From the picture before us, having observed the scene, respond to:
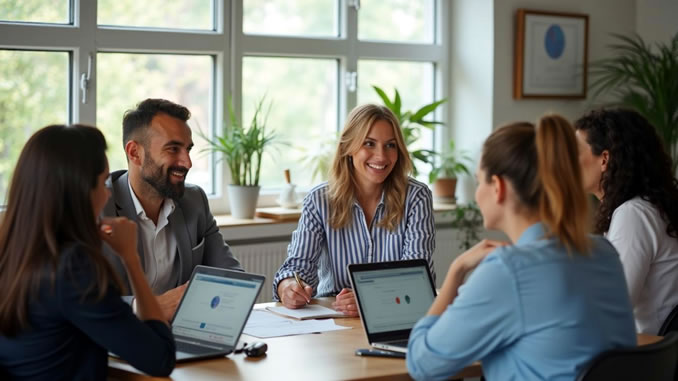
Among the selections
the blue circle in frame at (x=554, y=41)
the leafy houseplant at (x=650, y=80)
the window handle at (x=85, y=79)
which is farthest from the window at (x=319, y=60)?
the leafy houseplant at (x=650, y=80)

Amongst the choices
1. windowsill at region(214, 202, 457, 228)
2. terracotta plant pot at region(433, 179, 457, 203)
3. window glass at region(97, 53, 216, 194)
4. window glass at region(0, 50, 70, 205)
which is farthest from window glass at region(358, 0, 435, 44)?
window glass at region(0, 50, 70, 205)

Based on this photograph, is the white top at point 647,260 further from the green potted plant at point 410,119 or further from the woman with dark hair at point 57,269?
the green potted plant at point 410,119

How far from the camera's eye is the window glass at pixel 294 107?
475cm

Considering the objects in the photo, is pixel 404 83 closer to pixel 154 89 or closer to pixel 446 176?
pixel 446 176

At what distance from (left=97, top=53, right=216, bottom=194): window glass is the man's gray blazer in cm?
128

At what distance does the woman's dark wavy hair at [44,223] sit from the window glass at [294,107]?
114 inches

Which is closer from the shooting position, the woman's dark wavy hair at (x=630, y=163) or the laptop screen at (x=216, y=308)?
the laptop screen at (x=216, y=308)

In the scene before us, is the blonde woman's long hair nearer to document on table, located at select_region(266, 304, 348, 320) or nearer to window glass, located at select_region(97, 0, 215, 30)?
document on table, located at select_region(266, 304, 348, 320)

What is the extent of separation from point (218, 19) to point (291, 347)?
8.60ft

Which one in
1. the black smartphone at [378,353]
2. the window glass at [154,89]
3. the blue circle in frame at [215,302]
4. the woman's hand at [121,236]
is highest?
the window glass at [154,89]

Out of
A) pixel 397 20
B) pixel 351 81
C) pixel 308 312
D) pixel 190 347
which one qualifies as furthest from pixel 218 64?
pixel 190 347

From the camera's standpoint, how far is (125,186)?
115 inches

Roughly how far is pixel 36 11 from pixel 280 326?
2.29m

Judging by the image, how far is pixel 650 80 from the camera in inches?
198
